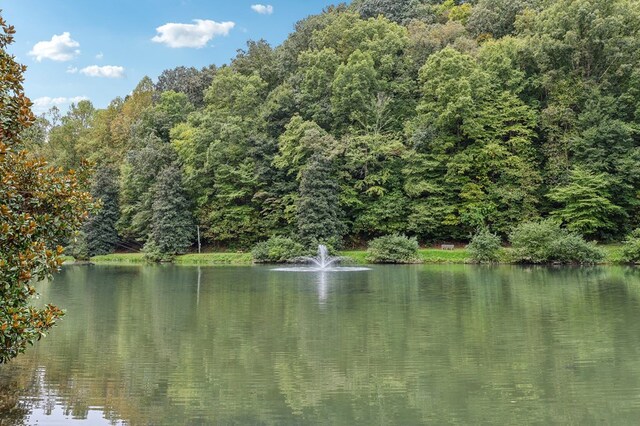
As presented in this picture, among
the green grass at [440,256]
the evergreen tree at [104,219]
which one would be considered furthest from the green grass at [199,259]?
the green grass at [440,256]

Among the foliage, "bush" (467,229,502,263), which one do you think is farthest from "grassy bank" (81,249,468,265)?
the foliage

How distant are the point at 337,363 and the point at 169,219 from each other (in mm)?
39371

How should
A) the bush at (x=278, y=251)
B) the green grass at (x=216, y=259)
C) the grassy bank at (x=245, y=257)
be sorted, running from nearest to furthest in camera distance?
the grassy bank at (x=245, y=257)
the bush at (x=278, y=251)
the green grass at (x=216, y=259)

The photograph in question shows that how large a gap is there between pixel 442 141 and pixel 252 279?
22.5m

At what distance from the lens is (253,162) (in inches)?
1871

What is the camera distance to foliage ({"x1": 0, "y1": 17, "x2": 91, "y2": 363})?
579cm

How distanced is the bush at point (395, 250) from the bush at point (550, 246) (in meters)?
6.53

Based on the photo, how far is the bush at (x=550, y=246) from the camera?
1282 inches

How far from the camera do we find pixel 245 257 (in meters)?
42.1

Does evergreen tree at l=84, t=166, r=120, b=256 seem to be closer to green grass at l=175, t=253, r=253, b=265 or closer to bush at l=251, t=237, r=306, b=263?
green grass at l=175, t=253, r=253, b=265

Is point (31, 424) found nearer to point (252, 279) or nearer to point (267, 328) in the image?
point (267, 328)

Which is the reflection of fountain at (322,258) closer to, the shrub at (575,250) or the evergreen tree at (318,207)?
the evergreen tree at (318,207)

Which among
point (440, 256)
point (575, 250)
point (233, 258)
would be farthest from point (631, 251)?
point (233, 258)

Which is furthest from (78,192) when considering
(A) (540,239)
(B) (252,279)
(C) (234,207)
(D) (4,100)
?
(C) (234,207)
